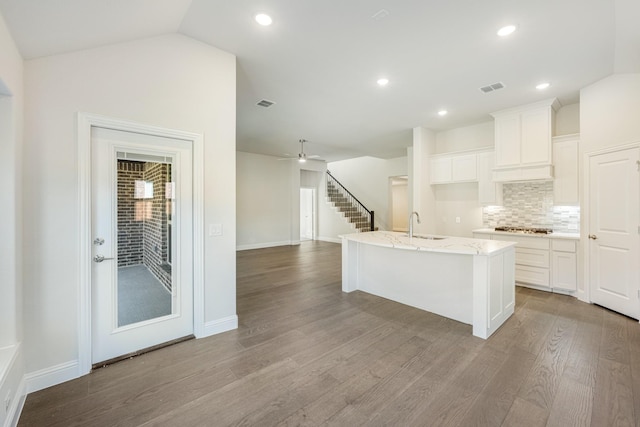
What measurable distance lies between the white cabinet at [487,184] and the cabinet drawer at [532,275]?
4.15 ft

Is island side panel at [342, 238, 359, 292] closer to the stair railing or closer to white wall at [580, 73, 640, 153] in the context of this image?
white wall at [580, 73, 640, 153]

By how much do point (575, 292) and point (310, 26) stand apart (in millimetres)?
5139

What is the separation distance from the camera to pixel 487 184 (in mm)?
5215

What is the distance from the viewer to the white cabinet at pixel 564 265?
4109 mm

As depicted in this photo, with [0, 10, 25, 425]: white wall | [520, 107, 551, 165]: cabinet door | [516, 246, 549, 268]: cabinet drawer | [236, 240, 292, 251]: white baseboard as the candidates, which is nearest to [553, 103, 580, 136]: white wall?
[520, 107, 551, 165]: cabinet door

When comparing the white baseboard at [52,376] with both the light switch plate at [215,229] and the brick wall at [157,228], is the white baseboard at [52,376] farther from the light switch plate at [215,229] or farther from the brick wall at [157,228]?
the light switch plate at [215,229]

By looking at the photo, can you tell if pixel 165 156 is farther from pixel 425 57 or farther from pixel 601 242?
pixel 601 242

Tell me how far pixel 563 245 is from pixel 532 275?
2.16 ft

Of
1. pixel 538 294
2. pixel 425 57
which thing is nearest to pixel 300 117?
pixel 425 57

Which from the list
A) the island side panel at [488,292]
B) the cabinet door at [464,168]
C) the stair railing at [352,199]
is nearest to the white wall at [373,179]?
the stair railing at [352,199]

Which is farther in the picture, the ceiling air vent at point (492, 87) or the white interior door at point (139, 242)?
the ceiling air vent at point (492, 87)

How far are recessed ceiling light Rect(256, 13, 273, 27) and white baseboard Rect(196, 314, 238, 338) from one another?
9.92 feet

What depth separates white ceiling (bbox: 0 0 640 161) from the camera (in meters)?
2.12

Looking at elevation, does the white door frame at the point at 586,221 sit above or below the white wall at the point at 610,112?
below
